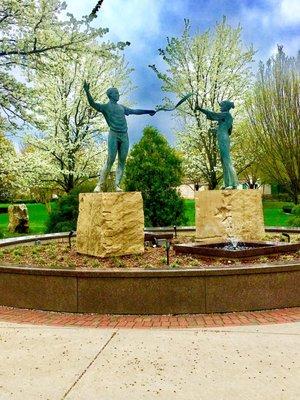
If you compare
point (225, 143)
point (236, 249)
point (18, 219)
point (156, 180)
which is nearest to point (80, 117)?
point (18, 219)

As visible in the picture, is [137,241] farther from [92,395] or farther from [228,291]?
[92,395]

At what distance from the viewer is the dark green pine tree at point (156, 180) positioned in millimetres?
17969

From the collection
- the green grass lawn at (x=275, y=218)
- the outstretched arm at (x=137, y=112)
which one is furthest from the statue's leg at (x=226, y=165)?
the green grass lawn at (x=275, y=218)

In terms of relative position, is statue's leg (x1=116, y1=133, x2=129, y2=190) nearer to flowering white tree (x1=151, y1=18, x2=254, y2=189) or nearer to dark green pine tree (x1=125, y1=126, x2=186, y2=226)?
dark green pine tree (x1=125, y1=126, x2=186, y2=226)

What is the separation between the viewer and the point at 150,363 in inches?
201

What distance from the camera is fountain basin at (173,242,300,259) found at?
923 cm

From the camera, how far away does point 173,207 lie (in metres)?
18.2

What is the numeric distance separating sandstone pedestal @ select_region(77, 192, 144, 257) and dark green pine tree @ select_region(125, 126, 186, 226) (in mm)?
7359

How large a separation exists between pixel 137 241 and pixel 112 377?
582cm

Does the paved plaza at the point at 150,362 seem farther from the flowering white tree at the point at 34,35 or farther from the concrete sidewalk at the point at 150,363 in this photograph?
the flowering white tree at the point at 34,35

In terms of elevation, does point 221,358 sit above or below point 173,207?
below

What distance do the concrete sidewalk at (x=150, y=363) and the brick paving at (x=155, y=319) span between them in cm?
32

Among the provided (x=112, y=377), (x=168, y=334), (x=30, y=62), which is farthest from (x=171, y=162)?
(x=112, y=377)

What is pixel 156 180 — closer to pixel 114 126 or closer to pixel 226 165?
pixel 226 165
